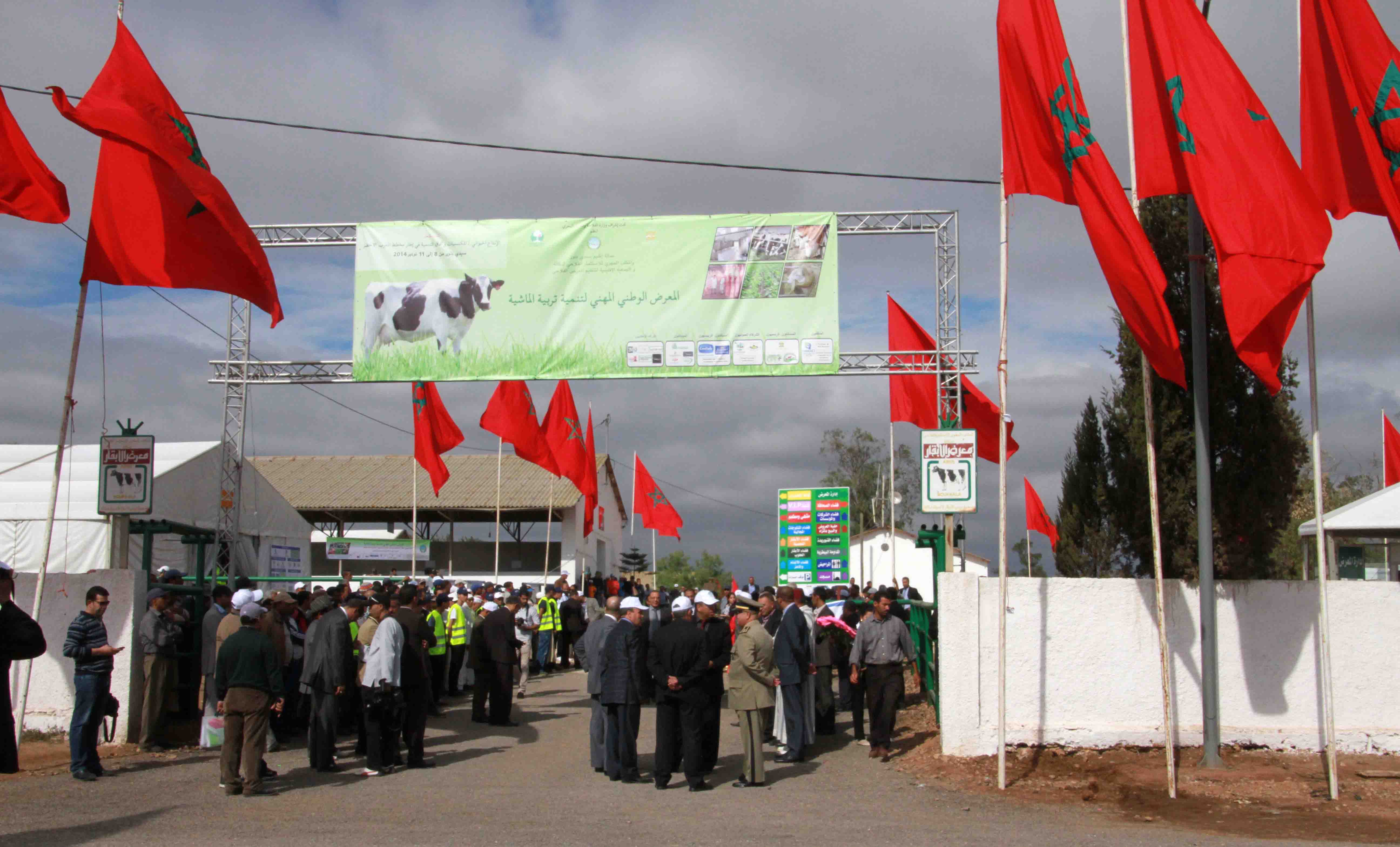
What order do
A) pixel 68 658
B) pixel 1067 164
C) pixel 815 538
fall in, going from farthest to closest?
1. pixel 815 538
2. pixel 68 658
3. pixel 1067 164

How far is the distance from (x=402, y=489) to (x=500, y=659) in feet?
107

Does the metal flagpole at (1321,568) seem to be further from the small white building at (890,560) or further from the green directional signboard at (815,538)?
the small white building at (890,560)

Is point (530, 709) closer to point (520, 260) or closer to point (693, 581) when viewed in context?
point (520, 260)

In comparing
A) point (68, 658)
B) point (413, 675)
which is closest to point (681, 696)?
point (413, 675)

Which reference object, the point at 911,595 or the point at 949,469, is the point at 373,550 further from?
the point at 949,469

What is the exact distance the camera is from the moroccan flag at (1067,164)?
9.24 meters

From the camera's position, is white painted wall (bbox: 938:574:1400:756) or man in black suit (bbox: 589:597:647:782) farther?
man in black suit (bbox: 589:597:647:782)

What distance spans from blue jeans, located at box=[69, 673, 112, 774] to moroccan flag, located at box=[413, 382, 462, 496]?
462 inches

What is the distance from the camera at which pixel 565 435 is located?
2559 centimetres

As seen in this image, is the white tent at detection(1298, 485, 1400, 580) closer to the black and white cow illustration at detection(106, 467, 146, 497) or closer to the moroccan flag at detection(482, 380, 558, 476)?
the moroccan flag at detection(482, 380, 558, 476)

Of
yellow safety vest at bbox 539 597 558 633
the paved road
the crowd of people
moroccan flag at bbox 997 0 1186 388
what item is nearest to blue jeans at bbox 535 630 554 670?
yellow safety vest at bbox 539 597 558 633

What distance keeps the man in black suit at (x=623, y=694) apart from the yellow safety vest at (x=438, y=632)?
387cm

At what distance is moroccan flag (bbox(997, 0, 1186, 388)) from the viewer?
9.24 m

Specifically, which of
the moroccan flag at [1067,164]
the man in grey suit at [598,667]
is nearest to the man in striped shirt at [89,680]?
the man in grey suit at [598,667]
